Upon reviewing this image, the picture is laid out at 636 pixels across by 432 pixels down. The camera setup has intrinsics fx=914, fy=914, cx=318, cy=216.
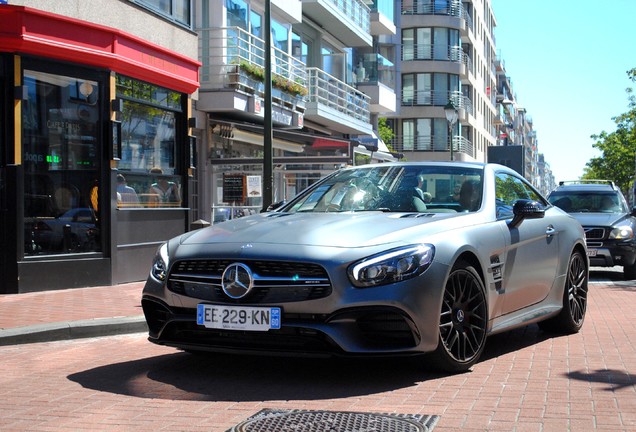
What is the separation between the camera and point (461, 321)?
5930 mm

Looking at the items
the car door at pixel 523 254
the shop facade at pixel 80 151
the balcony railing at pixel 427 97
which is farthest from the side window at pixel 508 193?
the balcony railing at pixel 427 97

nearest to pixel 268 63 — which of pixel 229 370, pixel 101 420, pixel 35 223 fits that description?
pixel 35 223

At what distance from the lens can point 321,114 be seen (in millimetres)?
26422

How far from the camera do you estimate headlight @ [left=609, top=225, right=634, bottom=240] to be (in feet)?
49.4

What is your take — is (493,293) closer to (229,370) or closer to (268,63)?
(229,370)

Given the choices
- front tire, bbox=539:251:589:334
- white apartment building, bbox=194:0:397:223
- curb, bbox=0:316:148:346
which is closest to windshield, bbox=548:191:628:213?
white apartment building, bbox=194:0:397:223

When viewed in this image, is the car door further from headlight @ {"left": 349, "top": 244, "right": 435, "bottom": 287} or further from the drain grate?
the drain grate

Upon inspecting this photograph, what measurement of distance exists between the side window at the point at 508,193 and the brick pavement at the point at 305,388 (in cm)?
109

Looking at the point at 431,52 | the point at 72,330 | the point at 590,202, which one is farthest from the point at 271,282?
the point at 431,52

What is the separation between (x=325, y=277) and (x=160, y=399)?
3.89 ft

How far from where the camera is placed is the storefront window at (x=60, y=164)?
1180 centimetres

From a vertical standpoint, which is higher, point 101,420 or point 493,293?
point 493,293

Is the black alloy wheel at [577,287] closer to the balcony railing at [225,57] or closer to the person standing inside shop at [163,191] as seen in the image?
the person standing inside shop at [163,191]

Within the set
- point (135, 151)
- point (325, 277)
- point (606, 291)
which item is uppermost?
point (135, 151)
